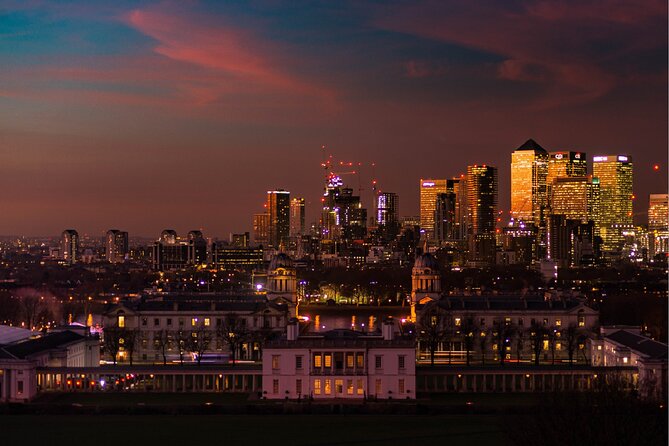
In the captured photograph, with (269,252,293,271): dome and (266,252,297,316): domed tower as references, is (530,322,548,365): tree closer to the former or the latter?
(266,252,297,316): domed tower

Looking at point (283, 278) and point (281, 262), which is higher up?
point (281, 262)

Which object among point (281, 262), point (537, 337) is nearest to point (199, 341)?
point (281, 262)

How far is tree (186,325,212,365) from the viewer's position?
5860 cm

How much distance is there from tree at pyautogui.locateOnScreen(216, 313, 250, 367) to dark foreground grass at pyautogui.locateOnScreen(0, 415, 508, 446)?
1496cm

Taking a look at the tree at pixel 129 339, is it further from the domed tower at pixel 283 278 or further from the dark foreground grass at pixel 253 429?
the dark foreground grass at pixel 253 429

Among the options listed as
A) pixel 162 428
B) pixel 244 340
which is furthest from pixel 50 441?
pixel 244 340

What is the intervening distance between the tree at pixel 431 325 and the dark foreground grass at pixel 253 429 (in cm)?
1957

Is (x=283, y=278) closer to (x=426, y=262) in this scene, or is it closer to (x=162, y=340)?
(x=426, y=262)

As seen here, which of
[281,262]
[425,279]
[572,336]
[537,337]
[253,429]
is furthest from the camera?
[425,279]

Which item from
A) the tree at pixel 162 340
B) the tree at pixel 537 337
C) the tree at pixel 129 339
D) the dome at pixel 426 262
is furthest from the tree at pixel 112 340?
the dome at pixel 426 262

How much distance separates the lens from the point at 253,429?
39.9m

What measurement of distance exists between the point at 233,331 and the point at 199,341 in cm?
209

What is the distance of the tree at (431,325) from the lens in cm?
6253

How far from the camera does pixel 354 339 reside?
48125 millimetres
